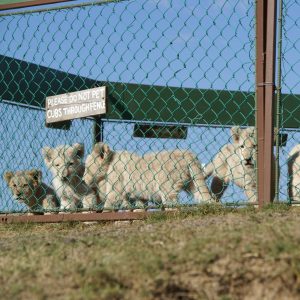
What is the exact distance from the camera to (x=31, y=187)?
312 inches

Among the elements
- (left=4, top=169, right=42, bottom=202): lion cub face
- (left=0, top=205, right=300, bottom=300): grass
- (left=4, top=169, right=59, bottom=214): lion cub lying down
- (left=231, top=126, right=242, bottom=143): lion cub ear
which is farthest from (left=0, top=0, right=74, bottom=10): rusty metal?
(left=0, top=205, right=300, bottom=300): grass

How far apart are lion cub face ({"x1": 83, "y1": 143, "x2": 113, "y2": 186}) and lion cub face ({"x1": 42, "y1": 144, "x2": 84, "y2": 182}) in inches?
4.7

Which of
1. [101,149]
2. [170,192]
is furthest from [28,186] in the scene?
[170,192]

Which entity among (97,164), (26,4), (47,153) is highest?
(26,4)

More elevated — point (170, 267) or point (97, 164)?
point (97, 164)

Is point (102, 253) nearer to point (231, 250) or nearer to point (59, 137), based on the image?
point (231, 250)

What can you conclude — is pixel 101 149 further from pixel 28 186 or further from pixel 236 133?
pixel 236 133

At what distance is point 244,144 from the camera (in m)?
6.80

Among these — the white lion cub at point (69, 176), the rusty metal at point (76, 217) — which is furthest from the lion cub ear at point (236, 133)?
the rusty metal at point (76, 217)

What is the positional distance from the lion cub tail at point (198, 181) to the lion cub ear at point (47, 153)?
147cm

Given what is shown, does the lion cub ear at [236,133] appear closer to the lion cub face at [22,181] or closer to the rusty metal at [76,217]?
the lion cub face at [22,181]

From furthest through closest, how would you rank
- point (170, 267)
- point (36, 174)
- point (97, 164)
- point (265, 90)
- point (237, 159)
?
point (97, 164), point (36, 174), point (237, 159), point (265, 90), point (170, 267)

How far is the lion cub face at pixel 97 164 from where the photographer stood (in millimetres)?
A: 7602

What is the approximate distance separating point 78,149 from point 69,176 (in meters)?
0.32
